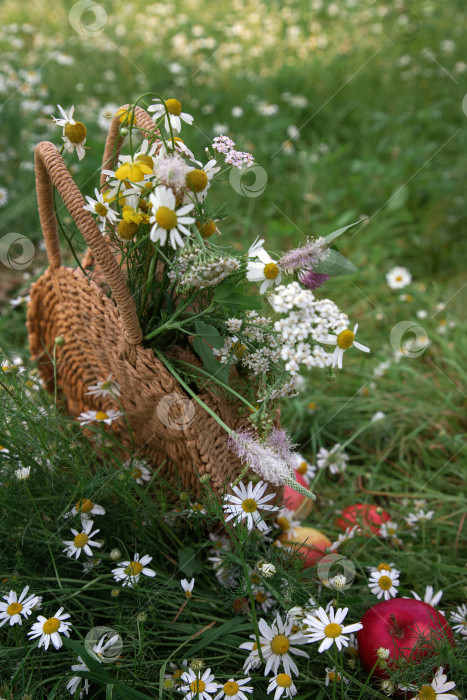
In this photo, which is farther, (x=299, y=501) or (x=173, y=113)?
(x=299, y=501)

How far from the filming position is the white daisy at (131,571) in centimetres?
102

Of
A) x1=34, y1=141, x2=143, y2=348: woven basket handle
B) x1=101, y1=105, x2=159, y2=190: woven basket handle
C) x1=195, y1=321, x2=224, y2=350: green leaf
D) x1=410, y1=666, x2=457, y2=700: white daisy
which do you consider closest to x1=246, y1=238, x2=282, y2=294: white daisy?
x1=195, y1=321, x2=224, y2=350: green leaf

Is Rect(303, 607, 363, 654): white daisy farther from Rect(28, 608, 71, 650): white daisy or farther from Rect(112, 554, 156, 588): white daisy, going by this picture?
Rect(28, 608, 71, 650): white daisy

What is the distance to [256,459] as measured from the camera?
2.97ft

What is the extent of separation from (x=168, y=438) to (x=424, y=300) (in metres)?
1.31

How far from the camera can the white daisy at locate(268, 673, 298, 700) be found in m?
0.92

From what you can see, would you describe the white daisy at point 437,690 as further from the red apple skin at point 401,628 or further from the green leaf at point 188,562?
the green leaf at point 188,562

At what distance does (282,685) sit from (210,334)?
1.84 ft

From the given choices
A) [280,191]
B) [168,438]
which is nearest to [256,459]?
[168,438]

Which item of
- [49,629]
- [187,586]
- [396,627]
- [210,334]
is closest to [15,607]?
[49,629]

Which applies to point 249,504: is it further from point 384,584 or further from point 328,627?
point 384,584

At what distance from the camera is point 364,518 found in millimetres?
1378

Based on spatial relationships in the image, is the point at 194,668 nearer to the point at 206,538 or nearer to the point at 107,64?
the point at 206,538

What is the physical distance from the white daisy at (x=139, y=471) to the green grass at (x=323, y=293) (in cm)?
3
